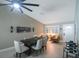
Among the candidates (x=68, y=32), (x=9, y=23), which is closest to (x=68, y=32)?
(x=68, y=32)

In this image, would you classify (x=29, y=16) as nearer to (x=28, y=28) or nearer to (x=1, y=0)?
(x=28, y=28)

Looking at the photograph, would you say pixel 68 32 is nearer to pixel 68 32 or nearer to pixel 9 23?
pixel 68 32

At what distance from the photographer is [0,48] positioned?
5.38m

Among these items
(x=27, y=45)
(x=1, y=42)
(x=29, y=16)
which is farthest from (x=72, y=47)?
(x=29, y=16)

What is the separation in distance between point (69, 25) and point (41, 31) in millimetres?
3106

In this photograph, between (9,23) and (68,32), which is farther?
(68,32)

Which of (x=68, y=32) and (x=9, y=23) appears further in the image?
(x=68, y=32)

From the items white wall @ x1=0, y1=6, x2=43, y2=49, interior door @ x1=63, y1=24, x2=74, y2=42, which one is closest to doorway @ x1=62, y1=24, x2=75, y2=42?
interior door @ x1=63, y1=24, x2=74, y2=42

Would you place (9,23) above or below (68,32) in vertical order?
above

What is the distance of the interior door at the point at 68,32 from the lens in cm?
788

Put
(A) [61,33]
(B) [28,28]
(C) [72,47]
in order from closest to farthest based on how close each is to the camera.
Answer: (C) [72,47], (B) [28,28], (A) [61,33]

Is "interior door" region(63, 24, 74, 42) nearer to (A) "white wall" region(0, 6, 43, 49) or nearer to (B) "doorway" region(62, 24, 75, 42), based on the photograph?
(B) "doorway" region(62, 24, 75, 42)

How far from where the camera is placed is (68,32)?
813cm

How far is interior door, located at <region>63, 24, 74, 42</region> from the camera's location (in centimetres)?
788
